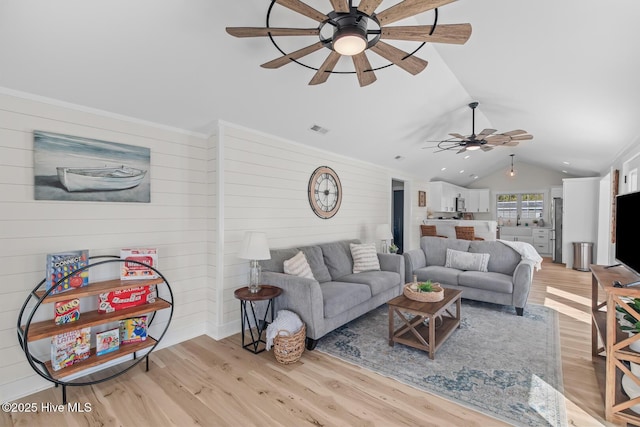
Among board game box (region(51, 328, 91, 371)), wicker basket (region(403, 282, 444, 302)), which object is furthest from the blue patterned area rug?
board game box (region(51, 328, 91, 371))

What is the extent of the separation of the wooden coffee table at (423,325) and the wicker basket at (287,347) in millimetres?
994

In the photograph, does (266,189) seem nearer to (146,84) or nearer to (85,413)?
(146,84)

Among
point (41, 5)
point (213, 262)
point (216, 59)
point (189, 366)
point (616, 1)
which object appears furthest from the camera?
point (213, 262)

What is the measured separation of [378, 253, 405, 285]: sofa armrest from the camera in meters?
4.58

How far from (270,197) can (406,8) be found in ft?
9.00

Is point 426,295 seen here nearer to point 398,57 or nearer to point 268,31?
point 398,57

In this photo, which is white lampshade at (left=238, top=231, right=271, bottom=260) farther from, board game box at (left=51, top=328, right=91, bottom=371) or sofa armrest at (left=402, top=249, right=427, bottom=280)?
sofa armrest at (left=402, top=249, right=427, bottom=280)

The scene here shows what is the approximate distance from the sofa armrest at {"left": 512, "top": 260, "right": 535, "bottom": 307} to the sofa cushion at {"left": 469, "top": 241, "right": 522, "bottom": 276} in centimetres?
37

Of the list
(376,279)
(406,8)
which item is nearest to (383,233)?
(376,279)

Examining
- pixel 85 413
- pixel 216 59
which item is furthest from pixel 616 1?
pixel 85 413

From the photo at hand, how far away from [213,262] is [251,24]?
2417 millimetres

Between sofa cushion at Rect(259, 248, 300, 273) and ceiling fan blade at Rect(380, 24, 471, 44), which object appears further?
sofa cushion at Rect(259, 248, 300, 273)

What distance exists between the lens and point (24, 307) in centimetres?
220

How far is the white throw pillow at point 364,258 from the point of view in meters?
4.52
